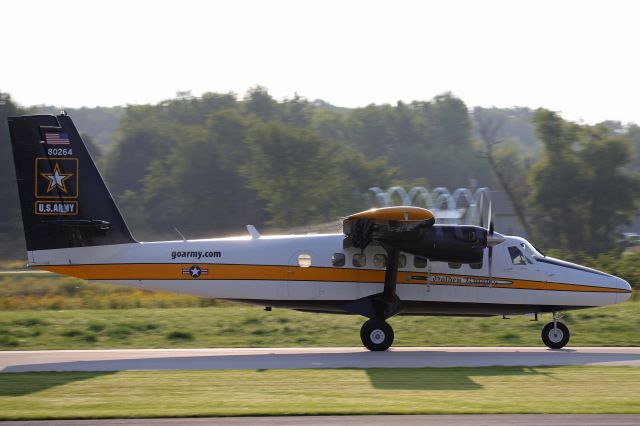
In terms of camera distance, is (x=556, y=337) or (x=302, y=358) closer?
(x=302, y=358)

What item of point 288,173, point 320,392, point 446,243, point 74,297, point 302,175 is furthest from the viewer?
point 288,173

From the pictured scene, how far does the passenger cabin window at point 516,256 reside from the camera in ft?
59.9

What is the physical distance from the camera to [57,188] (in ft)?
57.1

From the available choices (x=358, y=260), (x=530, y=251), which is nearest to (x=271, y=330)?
(x=358, y=260)

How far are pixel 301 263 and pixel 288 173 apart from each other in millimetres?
46611

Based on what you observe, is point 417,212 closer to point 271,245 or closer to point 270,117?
point 271,245

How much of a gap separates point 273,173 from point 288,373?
168ft

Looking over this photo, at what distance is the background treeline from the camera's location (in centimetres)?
5619

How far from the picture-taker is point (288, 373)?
49.5 feet

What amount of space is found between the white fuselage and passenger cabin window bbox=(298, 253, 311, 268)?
0.07 ft

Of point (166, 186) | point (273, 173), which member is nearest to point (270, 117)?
point (166, 186)

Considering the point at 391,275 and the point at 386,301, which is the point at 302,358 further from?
the point at 391,275

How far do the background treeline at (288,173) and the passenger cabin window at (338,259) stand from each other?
37010 millimetres

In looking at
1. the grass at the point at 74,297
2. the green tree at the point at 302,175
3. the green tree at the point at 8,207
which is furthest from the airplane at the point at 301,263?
the green tree at the point at 302,175
